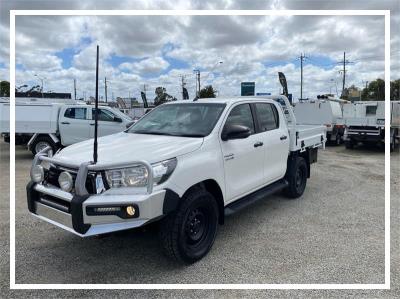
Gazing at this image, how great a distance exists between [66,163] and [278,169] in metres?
3.34

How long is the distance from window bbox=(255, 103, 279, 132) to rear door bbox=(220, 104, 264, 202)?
25 cm

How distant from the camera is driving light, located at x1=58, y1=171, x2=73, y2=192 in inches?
133

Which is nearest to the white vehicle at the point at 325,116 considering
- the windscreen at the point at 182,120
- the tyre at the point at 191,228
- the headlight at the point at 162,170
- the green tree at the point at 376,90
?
the green tree at the point at 376,90

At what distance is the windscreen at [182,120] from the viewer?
434 centimetres

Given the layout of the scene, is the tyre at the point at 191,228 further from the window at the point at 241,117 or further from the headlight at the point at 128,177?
the window at the point at 241,117

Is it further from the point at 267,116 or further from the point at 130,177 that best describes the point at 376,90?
the point at 130,177

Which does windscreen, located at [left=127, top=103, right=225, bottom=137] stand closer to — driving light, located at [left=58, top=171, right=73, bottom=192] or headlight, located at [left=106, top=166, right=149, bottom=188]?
headlight, located at [left=106, top=166, right=149, bottom=188]

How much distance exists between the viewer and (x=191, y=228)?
376 cm

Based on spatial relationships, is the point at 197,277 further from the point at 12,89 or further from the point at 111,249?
the point at 12,89

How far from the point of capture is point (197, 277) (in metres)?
3.52

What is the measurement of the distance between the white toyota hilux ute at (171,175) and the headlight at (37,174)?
0.03 ft

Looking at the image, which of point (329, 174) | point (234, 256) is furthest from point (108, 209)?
point (329, 174)

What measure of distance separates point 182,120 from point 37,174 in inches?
72.7

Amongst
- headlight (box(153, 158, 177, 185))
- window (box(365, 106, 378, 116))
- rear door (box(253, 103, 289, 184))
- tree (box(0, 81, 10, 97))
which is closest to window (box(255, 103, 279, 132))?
rear door (box(253, 103, 289, 184))
